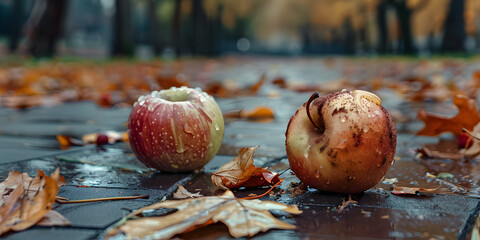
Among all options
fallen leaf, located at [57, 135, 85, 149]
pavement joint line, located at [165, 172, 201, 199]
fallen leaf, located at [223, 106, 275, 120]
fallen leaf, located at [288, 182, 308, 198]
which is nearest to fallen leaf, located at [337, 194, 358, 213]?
→ fallen leaf, located at [288, 182, 308, 198]

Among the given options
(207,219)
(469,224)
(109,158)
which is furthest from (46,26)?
(469,224)

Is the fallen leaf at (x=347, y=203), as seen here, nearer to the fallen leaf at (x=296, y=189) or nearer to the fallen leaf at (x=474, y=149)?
the fallen leaf at (x=296, y=189)

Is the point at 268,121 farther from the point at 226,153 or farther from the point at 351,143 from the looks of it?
the point at 351,143

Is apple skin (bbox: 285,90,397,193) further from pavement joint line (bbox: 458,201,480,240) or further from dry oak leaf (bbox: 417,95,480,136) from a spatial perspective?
dry oak leaf (bbox: 417,95,480,136)

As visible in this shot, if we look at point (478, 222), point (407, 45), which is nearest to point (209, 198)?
point (478, 222)

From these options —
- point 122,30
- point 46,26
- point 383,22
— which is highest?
point 46,26

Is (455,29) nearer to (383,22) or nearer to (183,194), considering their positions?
(383,22)
